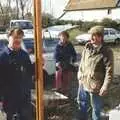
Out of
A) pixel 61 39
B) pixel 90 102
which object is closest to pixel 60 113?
pixel 90 102

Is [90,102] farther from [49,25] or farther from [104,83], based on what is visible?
[49,25]

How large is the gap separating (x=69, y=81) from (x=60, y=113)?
366 mm

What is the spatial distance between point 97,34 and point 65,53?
1.35ft

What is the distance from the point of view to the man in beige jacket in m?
6.33

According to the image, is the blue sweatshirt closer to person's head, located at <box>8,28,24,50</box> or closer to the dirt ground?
the dirt ground

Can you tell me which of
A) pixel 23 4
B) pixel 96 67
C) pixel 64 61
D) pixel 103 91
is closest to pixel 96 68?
pixel 96 67

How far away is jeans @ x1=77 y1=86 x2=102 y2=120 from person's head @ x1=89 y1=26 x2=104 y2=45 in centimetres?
54

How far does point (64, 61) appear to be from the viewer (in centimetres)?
650

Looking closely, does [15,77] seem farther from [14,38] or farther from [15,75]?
[14,38]

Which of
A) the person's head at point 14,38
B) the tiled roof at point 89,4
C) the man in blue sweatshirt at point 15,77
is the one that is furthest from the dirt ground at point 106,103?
the person's head at point 14,38

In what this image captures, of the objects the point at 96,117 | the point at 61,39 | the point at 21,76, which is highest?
the point at 61,39

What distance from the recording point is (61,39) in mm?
6418

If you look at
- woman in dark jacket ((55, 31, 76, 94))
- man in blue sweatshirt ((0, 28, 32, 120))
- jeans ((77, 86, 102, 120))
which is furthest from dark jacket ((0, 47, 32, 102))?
jeans ((77, 86, 102, 120))

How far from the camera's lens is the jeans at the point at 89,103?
6488 mm
